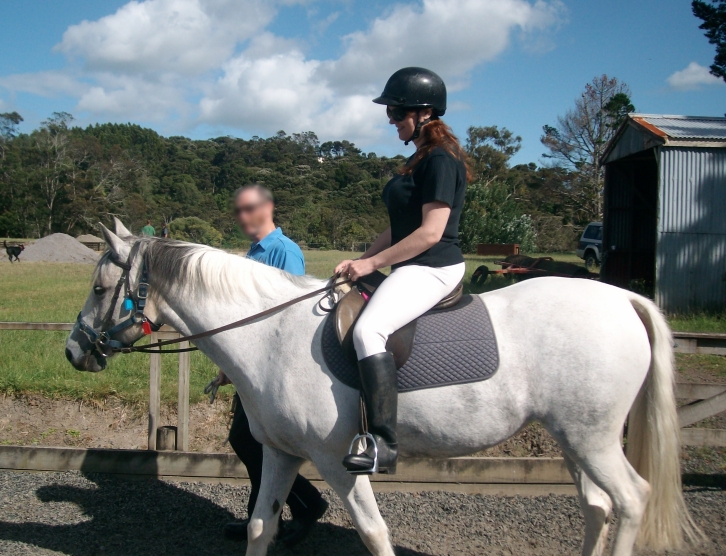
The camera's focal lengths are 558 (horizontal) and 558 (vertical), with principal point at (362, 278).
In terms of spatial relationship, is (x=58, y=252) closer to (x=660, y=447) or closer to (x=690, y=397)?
(x=690, y=397)

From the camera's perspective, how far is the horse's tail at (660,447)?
3.12 metres

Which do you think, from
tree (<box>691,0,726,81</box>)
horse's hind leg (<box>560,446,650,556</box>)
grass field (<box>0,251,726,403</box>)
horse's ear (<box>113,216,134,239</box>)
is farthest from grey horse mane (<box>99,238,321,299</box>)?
tree (<box>691,0,726,81</box>)

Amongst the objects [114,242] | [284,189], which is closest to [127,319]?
[114,242]

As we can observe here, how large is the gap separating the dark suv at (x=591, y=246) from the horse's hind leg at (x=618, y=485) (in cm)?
2558

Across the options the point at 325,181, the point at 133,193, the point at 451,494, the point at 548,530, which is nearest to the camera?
the point at 548,530

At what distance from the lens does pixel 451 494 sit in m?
4.45

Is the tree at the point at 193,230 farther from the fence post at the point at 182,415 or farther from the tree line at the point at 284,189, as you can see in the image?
the fence post at the point at 182,415

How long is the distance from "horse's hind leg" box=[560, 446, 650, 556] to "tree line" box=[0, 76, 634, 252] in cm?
2454

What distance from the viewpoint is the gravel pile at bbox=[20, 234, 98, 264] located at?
96.3 ft

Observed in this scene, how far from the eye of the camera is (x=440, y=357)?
2865 millimetres

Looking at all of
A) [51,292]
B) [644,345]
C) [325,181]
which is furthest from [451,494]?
[325,181]

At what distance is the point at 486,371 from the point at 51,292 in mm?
14926

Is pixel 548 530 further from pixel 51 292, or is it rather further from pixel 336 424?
pixel 51 292

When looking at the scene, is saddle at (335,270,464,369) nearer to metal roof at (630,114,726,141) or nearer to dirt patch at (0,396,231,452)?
dirt patch at (0,396,231,452)
